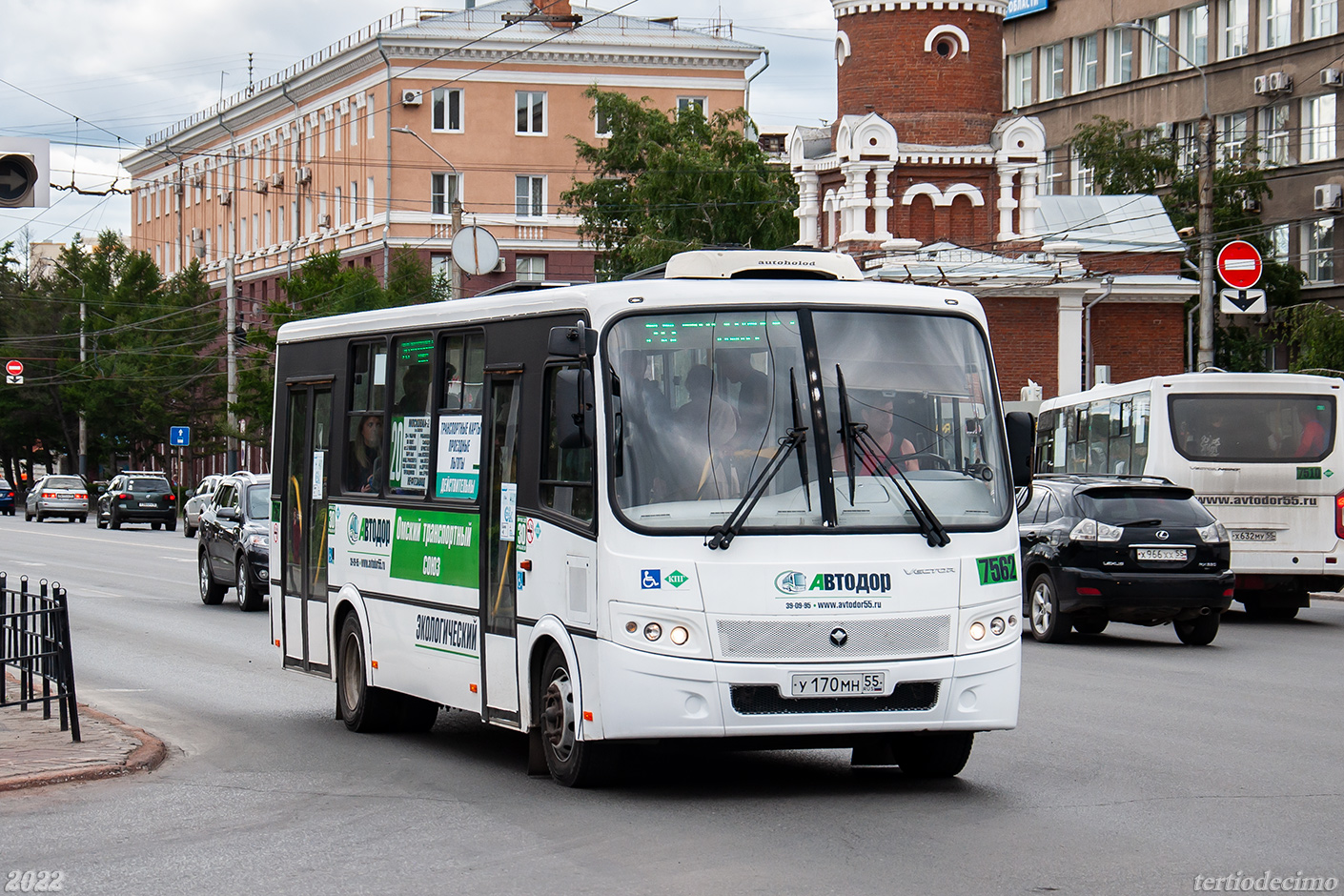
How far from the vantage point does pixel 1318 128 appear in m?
68.2

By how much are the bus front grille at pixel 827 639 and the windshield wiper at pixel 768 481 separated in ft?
1.32

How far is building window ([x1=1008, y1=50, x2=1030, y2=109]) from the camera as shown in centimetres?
8675

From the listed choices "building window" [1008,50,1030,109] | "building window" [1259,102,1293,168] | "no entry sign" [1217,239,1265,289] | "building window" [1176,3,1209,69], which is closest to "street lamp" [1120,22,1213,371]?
"no entry sign" [1217,239,1265,289]

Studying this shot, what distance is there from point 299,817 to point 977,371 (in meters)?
4.07

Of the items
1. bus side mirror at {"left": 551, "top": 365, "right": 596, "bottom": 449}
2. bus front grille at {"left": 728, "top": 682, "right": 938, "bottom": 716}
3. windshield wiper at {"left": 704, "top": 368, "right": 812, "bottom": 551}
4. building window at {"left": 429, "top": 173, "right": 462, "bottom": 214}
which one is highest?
building window at {"left": 429, "top": 173, "right": 462, "bottom": 214}

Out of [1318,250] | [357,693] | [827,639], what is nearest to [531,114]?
[1318,250]

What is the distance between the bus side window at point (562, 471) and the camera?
9.60 metres

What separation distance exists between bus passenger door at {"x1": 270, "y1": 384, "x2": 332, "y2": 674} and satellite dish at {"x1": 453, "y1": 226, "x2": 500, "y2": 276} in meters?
21.1

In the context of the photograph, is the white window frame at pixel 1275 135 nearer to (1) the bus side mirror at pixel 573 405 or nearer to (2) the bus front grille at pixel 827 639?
(2) the bus front grille at pixel 827 639

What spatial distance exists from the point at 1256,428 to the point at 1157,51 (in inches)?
2234

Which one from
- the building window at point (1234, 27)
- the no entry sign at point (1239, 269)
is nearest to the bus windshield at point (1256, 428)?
the no entry sign at point (1239, 269)

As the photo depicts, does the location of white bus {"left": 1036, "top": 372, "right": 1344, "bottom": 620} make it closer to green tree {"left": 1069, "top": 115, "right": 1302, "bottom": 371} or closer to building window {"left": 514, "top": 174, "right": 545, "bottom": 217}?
green tree {"left": 1069, "top": 115, "right": 1302, "bottom": 371}

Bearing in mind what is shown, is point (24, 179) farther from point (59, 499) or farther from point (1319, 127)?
point (1319, 127)

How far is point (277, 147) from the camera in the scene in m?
87.6
